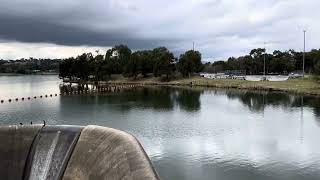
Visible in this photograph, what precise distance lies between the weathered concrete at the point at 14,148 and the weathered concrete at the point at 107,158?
10.7 feet

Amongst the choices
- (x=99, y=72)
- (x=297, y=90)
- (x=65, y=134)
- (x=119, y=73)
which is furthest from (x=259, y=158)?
(x=119, y=73)

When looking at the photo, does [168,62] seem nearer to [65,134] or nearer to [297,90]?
[297,90]

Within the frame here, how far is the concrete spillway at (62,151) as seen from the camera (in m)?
22.0

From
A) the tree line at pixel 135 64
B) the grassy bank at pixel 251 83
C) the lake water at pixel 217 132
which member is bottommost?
the lake water at pixel 217 132

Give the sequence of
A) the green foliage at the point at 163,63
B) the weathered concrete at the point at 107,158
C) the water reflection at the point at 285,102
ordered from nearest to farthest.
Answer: the weathered concrete at the point at 107,158
the water reflection at the point at 285,102
the green foliage at the point at 163,63

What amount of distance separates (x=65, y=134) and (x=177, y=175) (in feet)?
26.7

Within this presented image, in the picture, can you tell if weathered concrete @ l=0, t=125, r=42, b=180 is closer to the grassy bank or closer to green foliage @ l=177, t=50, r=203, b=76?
the grassy bank

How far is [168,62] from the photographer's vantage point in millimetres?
156250

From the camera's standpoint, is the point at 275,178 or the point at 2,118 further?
the point at 2,118

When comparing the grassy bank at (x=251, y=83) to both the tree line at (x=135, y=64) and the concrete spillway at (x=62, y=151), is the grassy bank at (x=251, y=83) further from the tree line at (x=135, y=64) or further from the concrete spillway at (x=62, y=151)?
the concrete spillway at (x=62, y=151)

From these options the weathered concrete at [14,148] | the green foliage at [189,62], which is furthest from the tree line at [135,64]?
the weathered concrete at [14,148]

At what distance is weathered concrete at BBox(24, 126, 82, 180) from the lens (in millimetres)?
24938

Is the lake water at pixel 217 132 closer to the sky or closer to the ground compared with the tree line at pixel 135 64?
closer to the ground

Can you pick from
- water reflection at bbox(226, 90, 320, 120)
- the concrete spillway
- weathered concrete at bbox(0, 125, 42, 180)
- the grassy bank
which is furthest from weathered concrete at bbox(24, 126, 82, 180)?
the grassy bank
